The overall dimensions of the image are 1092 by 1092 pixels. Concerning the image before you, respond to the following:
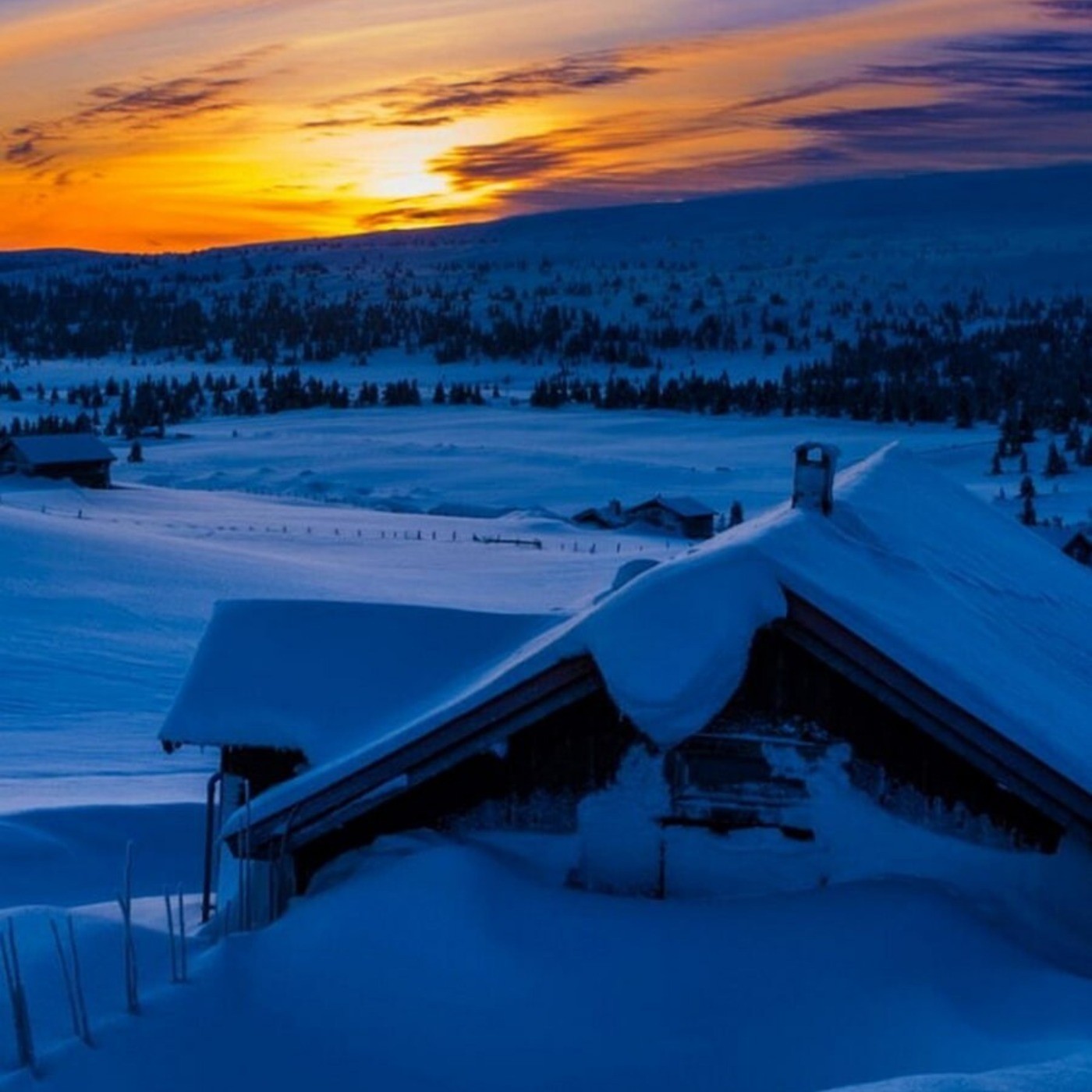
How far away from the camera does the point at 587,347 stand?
126125mm

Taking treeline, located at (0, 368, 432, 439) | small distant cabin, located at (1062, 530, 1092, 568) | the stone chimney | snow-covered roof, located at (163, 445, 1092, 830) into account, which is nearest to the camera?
snow-covered roof, located at (163, 445, 1092, 830)

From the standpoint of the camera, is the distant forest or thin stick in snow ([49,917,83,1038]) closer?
thin stick in snow ([49,917,83,1038])

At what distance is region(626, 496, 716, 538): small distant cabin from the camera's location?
5156 centimetres

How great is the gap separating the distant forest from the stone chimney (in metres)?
68.4

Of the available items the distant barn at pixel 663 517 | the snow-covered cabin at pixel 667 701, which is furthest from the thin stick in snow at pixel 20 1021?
the distant barn at pixel 663 517

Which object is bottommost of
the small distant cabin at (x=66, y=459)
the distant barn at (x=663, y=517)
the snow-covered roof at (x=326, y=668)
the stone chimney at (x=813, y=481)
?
the distant barn at (x=663, y=517)

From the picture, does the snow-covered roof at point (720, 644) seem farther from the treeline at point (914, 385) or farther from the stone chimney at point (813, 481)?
the treeline at point (914, 385)

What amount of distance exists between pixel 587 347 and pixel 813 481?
388ft

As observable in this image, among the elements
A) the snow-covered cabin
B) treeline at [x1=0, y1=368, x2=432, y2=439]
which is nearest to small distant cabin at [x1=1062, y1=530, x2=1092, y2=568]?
the snow-covered cabin

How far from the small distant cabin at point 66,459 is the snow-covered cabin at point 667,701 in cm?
5245

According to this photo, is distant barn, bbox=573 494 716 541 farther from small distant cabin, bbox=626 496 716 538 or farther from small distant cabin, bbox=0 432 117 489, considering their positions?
small distant cabin, bbox=0 432 117 489

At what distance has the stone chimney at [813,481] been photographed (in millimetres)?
8852

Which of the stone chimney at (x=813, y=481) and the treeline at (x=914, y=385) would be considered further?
the treeline at (x=914, y=385)

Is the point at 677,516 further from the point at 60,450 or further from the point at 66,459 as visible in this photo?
the point at 60,450
